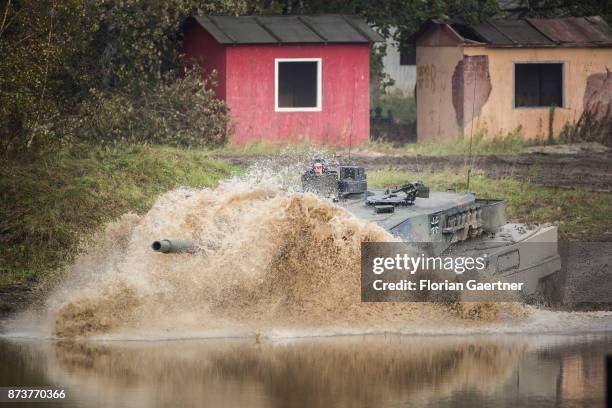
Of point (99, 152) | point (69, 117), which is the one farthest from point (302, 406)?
point (69, 117)

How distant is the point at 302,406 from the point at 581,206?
1192 centimetres

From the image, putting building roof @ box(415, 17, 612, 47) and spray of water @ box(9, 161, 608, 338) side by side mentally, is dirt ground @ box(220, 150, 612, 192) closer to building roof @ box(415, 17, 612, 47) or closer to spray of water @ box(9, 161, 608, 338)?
building roof @ box(415, 17, 612, 47)

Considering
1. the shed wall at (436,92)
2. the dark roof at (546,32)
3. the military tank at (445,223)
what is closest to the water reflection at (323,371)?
the military tank at (445,223)

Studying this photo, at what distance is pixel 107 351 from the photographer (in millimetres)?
13281

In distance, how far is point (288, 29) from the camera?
1147 inches

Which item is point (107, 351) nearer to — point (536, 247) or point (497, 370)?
point (497, 370)

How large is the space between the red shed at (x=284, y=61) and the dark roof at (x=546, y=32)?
9.28 ft

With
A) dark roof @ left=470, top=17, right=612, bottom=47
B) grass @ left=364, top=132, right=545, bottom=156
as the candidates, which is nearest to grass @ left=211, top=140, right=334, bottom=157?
grass @ left=364, top=132, right=545, bottom=156

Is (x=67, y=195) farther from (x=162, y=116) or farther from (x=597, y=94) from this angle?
(x=597, y=94)

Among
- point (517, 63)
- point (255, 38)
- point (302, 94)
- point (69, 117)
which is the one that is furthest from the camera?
point (302, 94)

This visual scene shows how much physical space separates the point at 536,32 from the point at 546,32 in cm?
22

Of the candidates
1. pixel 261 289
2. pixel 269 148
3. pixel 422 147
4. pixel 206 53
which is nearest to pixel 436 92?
pixel 422 147

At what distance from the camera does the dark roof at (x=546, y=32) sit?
30.0 m

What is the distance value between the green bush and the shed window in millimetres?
7340
